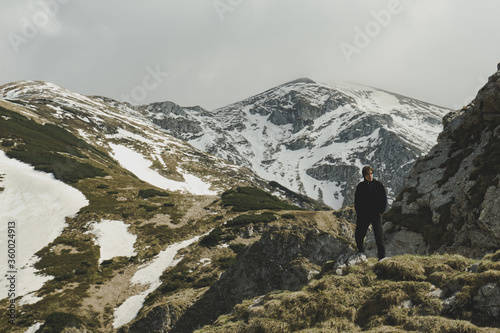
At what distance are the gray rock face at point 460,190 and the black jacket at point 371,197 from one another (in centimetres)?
683

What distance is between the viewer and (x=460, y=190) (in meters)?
18.3

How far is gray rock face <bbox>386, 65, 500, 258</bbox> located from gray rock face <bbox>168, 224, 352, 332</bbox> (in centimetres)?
576

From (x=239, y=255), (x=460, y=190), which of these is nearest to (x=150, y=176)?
(x=239, y=255)

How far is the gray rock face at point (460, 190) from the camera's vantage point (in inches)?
607

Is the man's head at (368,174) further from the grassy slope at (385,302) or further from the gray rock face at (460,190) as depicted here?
the gray rock face at (460,190)

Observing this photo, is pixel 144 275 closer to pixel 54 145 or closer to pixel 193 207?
pixel 193 207

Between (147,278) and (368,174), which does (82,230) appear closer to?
(147,278)

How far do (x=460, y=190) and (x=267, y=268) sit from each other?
1474 cm

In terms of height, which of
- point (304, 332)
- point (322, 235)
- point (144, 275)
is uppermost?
point (304, 332)

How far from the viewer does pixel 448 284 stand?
9.13 meters

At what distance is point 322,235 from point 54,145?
81.1m

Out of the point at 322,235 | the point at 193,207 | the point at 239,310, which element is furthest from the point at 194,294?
the point at 193,207

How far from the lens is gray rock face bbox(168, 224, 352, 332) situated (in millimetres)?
22656

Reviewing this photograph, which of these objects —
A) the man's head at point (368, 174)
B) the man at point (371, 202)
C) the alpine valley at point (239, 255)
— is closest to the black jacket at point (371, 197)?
the man at point (371, 202)
